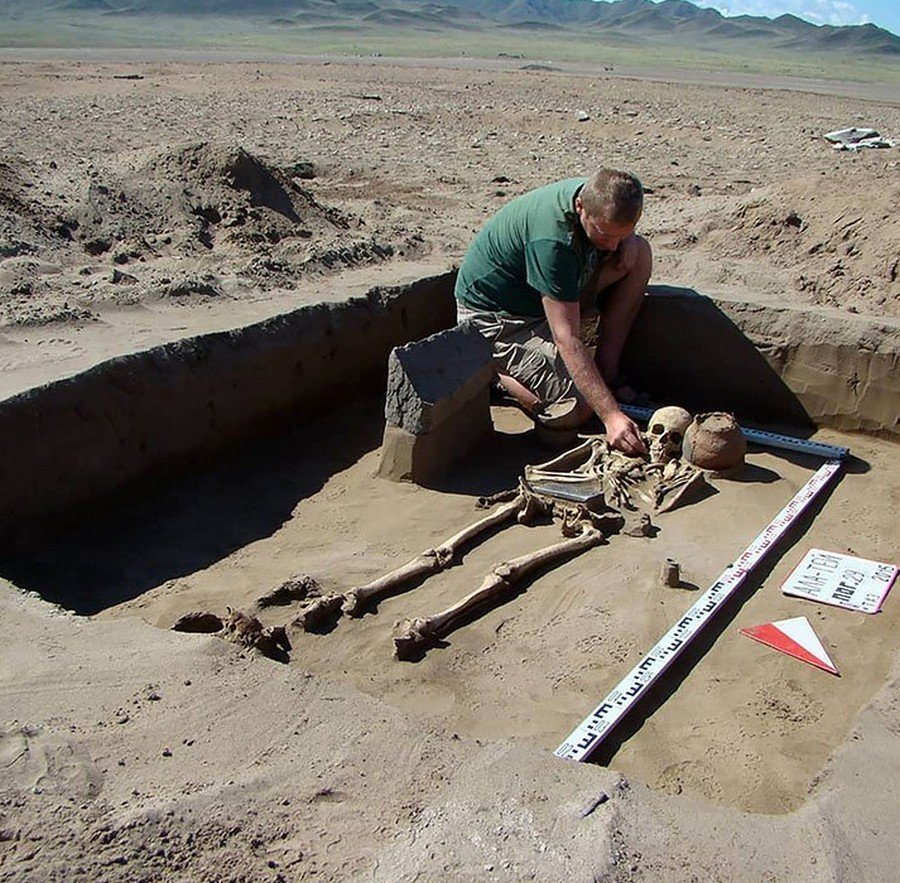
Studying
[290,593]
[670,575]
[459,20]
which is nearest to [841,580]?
[670,575]

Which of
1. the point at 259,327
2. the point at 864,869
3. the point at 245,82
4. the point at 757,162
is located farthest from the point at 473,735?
the point at 245,82

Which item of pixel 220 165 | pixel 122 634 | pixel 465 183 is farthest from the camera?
pixel 465 183

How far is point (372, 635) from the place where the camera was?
3691 millimetres

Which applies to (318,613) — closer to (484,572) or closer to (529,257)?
(484,572)

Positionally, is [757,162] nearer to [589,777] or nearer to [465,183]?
[465,183]

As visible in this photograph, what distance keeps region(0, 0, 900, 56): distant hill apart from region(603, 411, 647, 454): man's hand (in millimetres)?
69204

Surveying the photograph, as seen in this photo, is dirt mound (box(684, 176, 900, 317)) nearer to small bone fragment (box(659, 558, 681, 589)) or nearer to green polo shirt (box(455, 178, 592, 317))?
green polo shirt (box(455, 178, 592, 317))

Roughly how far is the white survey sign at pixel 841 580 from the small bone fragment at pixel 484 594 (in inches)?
31.7

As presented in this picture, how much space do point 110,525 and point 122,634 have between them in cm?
155

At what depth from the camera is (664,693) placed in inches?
135

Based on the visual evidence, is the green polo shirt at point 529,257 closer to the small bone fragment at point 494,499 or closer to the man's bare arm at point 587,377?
the man's bare arm at point 587,377

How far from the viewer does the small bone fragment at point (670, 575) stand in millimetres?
4078

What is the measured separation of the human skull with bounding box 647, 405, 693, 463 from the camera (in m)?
5.08

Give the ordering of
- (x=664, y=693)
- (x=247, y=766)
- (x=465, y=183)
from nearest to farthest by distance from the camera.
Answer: (x=247, y=766) < (x=664, y=693) < (x=465, y=183)
